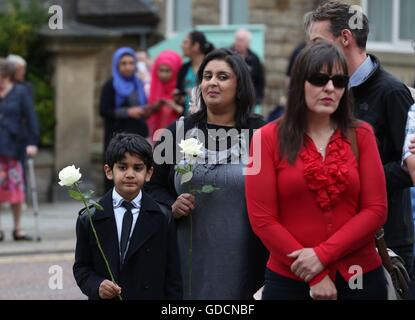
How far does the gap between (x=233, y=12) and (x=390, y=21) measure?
9.23ft

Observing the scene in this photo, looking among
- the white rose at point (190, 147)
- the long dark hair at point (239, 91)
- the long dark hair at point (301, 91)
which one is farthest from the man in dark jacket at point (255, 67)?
the long dark hair at point (301, 91)

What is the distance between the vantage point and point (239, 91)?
627 cm

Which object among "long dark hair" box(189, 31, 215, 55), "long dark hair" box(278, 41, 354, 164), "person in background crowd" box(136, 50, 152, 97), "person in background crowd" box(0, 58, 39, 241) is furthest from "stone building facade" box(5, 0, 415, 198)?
"long dark hair" box(278, 41, 354, 164)

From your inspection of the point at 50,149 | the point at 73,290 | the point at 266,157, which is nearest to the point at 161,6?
the point at 50,149

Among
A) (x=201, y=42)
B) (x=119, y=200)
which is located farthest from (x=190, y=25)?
(x=119, y=200)

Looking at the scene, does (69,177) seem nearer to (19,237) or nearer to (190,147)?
(190,147)

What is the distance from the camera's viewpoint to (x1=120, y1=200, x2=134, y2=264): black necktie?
18.6 ft

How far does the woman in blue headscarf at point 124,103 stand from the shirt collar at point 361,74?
22.3 ft

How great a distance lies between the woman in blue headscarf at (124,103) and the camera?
498 inches

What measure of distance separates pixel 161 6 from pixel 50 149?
13.2 feet

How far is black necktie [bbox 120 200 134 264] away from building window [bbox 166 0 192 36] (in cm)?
1446

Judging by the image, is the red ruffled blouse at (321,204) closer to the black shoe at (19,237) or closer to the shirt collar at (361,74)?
the shirt collar at (361,74)

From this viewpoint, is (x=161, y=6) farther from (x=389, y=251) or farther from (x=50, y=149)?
(x=389, y=251)

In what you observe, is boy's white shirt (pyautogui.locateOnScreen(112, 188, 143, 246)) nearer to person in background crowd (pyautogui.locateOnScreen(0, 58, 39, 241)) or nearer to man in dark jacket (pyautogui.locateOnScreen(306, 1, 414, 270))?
man in dark jacket (pyautogui.locateOnScreen(306, 1, 414, 270))
